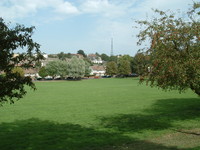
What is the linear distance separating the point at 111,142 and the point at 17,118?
927 centimetres

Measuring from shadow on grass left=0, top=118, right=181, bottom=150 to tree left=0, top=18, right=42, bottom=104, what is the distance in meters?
4.39

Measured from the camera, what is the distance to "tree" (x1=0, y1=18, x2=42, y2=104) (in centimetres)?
644

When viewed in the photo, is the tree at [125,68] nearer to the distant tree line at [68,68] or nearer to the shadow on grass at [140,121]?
the distant tree line at [68,68]

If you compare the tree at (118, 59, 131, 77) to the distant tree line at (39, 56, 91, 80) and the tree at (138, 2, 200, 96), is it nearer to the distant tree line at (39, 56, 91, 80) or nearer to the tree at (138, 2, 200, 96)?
the distant tree line at (39, 56, 91, 80)

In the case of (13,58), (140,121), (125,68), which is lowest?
(140,121)

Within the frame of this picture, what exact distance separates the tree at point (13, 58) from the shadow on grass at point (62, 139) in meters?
4.39

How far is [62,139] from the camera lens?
11.7 meters

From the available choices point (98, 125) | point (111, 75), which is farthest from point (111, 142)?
point (111, 75)

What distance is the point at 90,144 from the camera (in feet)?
35.2

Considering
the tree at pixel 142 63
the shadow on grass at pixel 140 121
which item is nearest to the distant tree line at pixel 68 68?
the shadow on grass at pixel 140 121

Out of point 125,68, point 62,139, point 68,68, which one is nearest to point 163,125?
point 62,139

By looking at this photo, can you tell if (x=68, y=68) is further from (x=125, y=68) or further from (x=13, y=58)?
(x=13, y=58)

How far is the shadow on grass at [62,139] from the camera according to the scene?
33.9ft

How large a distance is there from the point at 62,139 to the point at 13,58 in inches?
240
